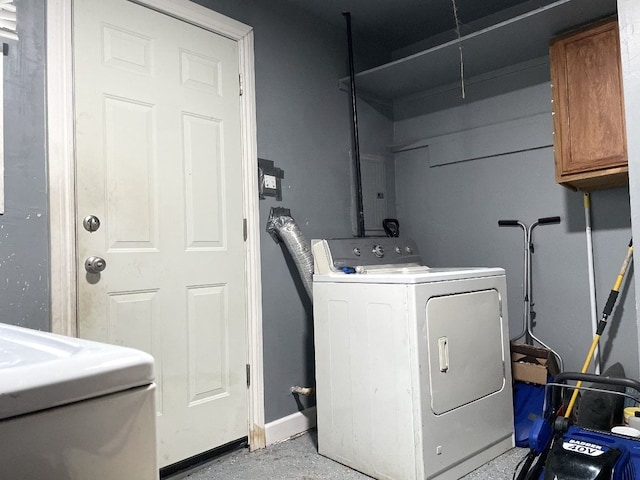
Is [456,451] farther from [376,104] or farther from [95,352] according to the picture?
[376,104]

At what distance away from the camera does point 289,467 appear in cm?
220

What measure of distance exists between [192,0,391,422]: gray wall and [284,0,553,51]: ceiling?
12 cm

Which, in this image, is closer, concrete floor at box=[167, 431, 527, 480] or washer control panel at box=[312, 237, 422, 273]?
concrete floor at box=[167, 431, 527, 480]

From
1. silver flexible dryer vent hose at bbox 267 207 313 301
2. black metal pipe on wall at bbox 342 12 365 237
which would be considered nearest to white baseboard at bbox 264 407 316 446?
silver flexible dryer vent hose at bbox 267 207 313 301

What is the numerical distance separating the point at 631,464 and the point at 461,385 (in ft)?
2.67

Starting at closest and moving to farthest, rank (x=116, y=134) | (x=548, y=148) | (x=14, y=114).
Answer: (x=14, y=114) < (x=116, y=134) < (x=548, y=148)

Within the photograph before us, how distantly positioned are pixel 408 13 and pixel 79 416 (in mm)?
3100

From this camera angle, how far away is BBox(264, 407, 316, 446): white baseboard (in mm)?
2498

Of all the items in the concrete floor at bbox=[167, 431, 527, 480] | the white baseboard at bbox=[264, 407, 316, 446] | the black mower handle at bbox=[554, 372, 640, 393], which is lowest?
the concrete floor at bbox=[167, 431, 527, 480]

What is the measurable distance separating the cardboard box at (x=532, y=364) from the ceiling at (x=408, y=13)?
2.09 meters

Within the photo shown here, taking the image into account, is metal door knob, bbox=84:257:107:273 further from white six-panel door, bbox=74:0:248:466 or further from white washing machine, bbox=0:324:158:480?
white washing machine, bbox=0:324:158:480

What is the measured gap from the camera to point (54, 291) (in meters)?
1.77

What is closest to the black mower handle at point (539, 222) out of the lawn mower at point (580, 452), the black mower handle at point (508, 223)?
the black mower handle at point (508, 223)

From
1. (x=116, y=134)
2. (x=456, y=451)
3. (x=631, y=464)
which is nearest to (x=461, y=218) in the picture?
(x=456, y=451)
